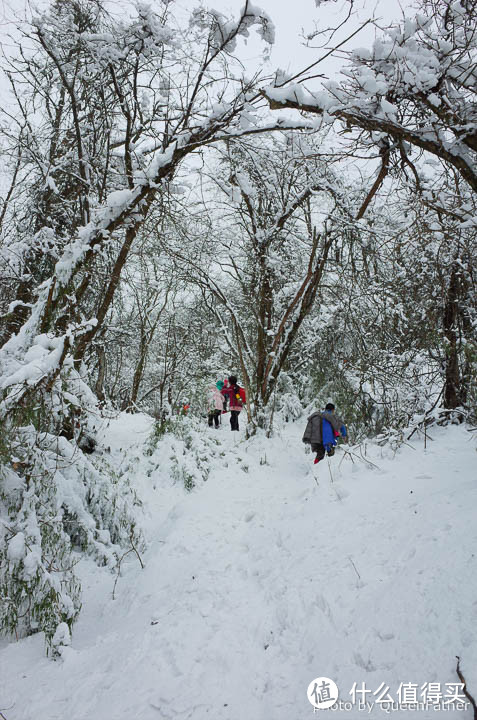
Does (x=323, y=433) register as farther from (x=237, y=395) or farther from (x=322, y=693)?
(x=322, y=693)

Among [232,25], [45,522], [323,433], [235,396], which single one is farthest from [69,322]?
[235,396]

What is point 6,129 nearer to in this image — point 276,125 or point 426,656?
point 276,125

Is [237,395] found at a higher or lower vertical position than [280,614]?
higher

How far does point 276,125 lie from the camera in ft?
10.5

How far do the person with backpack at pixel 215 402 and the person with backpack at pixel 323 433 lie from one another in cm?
460

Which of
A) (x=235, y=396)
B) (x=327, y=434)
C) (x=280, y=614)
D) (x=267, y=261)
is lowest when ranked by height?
(x=280, y=614)

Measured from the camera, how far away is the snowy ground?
75.5 inches

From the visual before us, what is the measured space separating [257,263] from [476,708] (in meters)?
8.16

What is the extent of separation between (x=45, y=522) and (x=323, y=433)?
516 centimetres

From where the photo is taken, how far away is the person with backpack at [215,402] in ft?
36.8

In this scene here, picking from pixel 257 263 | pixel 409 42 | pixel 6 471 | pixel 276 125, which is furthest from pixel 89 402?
pixel 257 263

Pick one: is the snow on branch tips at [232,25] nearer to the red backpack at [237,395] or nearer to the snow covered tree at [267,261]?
the snow covered tree at [267,261]

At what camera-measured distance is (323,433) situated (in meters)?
6.93

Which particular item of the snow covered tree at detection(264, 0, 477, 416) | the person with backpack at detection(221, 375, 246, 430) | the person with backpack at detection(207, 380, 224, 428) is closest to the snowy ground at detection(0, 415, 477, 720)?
the snow covered tree at detection(264, 0, 477, 416)
